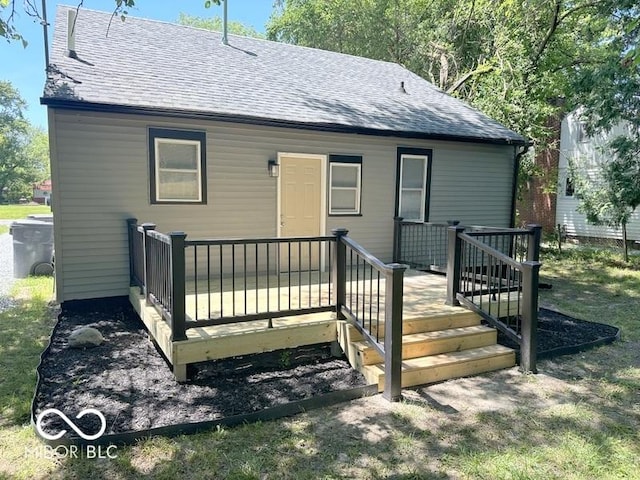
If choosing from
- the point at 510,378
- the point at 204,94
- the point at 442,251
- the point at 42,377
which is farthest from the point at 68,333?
the point at 442,251

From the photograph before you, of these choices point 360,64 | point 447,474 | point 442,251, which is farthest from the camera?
point 360,64

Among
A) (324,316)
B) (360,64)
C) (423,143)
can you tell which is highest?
(360,64)

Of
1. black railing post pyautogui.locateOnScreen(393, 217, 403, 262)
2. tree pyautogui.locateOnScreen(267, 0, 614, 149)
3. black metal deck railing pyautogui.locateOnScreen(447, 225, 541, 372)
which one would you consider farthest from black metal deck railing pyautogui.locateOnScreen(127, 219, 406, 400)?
tree pyautogui.locateOnScreen(267, 0, 614, 149)

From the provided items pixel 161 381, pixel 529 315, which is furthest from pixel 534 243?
pixel 161 381

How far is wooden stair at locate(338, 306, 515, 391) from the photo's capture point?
4.20 m

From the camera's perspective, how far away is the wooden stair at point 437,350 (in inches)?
165

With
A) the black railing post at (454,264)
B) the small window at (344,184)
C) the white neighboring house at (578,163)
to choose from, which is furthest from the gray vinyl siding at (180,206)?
the white neighboring house at (578,163)

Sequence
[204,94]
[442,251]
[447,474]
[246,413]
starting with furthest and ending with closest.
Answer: [442,251] → [204,94] → [246,413] → [447,474]

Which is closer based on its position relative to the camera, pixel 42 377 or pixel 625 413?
pixel 625 413

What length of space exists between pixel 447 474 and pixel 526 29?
14.4m

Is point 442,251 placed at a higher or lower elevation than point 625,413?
higher

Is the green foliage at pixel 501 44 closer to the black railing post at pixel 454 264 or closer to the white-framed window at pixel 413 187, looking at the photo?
the white-framed window at pixel 413 187

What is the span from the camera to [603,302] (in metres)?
7.83

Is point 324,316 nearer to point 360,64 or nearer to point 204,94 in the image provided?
point 204,94
